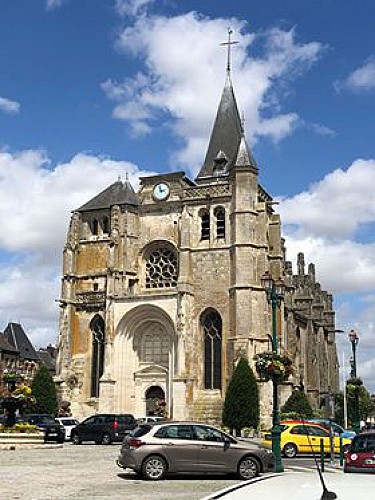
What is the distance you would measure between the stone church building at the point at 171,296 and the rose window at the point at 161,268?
68 mm

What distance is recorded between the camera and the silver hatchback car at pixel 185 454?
50.4 ft

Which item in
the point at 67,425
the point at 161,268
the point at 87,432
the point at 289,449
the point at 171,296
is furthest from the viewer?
the point at 161,268

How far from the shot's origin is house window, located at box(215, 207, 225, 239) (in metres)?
44.8

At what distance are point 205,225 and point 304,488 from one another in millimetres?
41974

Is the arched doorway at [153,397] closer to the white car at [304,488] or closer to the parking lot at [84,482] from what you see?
the parking lot at [84,482]

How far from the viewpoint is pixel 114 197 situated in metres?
49.2

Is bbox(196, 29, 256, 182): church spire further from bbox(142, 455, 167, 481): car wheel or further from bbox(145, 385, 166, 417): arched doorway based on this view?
bbox(142, 455, 167, 481): car wheel

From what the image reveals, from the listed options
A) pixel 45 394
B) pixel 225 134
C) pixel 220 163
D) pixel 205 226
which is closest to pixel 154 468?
pixel 45 394

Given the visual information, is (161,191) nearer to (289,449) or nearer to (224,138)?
(224,138)

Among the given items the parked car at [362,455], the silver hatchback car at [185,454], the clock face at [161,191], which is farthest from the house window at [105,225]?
the parked car at [362,455]

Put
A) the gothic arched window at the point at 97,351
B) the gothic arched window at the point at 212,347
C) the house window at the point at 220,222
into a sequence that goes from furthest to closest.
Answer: the gothic arched window at the point at 97,351
the house window at the point at 220,222
the gothic arched window at the point at 212,347

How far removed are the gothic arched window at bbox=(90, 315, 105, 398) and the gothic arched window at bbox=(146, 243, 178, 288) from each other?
4196 millimetres

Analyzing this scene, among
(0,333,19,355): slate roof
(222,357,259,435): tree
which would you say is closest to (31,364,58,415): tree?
(222,357,259,435): tree

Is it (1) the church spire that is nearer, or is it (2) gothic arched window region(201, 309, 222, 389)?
(2) gothic arched window region(201, 309, 222, 389)
